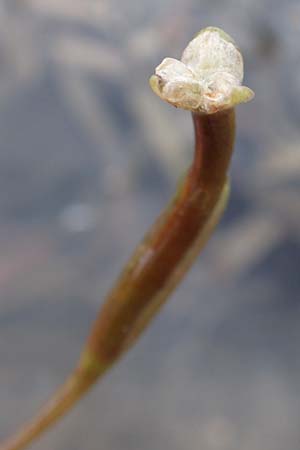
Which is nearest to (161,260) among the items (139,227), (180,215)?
(180,215)

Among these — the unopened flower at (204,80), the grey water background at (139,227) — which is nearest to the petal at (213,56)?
the unopened flower at (204,80)

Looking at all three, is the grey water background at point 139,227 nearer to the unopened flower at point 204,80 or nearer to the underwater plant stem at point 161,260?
the underwater plant stem at point 161,260

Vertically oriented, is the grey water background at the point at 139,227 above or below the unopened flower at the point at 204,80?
below

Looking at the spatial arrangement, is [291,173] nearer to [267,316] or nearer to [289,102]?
[289,102]

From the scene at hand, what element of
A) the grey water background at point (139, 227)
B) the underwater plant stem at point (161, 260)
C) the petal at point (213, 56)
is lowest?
the grey water background at point (139, 227)

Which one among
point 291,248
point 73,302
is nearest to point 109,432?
point 73,302

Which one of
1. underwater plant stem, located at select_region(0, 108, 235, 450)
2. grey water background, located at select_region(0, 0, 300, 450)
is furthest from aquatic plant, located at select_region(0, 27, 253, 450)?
grey water background, located at select_region(0, 0, 300, 450)
